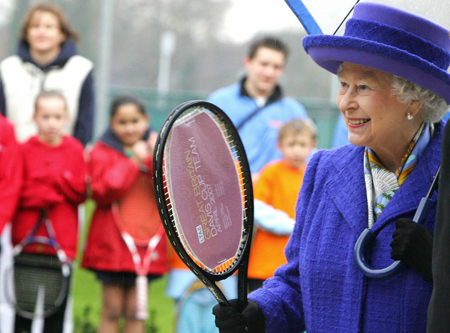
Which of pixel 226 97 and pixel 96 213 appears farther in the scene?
pixel 226 97

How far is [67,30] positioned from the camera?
15.2ft

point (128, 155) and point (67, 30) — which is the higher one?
point (67, 30)

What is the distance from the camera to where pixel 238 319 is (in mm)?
1924

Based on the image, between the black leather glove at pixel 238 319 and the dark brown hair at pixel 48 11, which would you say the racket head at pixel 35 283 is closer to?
the dark brown hair at pixel 48 11

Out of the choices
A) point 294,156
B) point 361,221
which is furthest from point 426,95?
point 294,156

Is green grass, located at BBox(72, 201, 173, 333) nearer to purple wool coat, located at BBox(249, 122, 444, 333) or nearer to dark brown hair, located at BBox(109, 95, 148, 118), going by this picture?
dark brown hair, located at BBox(109, 95, 148, 118)

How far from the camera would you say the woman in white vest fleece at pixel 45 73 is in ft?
14.7

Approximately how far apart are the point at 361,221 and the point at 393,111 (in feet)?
1.16

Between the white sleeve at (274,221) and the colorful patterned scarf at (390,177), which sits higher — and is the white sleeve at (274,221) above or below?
above

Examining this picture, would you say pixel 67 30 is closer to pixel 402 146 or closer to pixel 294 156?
pixel 294 156

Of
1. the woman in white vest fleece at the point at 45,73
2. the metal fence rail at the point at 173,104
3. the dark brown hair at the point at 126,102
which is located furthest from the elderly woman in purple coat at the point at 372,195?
the metal fence rail at the point at 173,104

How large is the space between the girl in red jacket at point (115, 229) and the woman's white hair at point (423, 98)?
2.51m

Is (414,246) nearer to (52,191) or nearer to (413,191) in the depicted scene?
(413,191)

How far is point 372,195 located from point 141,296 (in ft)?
8.17
